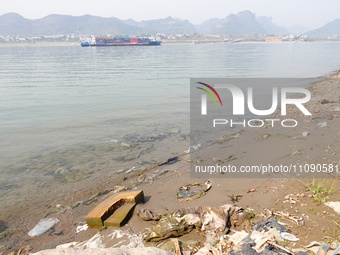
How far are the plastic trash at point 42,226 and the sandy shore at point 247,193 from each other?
0.11 metres

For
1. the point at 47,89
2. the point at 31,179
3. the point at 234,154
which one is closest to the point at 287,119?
the point at 234,154

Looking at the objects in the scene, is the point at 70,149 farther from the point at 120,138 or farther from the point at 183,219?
the point at 183,219

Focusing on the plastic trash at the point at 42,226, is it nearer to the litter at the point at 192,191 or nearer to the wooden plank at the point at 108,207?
the wooden plank at the point at 108,207

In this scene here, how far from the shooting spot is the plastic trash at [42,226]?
5.43 m

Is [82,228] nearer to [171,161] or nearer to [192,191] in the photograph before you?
[192,191]

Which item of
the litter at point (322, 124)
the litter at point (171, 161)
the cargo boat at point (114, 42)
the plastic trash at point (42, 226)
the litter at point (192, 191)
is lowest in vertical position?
the plastic trash at point (42, 226)

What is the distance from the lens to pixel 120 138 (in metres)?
10.9

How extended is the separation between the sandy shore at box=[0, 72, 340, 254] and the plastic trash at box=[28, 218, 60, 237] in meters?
0.11

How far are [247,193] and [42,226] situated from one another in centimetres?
452

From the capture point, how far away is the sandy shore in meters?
4.53

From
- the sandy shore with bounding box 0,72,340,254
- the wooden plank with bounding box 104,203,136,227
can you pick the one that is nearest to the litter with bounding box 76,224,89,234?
the sandy shore with bounding box 0,72,340,254

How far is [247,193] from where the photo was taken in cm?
575

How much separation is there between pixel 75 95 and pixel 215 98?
10.6 metres

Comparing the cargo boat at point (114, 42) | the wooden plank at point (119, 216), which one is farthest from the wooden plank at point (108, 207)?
the cargo boat at point (114, 42)
